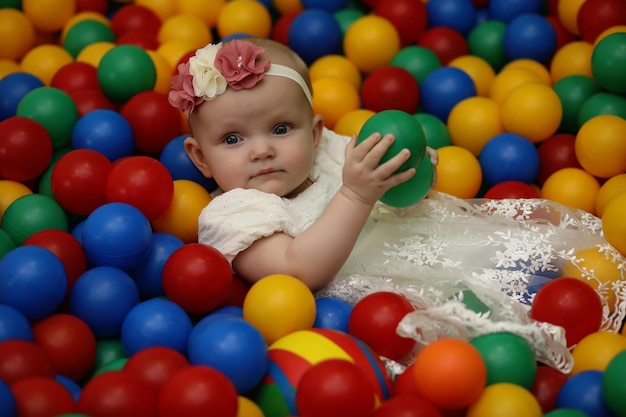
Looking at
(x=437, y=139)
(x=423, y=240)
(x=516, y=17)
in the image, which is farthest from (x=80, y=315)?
(x=516, y=17)

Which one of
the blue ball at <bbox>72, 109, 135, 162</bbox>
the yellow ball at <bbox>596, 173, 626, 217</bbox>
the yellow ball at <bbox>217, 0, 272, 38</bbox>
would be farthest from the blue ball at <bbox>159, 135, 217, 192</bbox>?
the yellow ball at <bbox>596, 173, 626, 217</bbox>

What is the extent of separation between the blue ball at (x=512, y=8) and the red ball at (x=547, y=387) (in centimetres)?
156

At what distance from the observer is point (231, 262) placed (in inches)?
73.0

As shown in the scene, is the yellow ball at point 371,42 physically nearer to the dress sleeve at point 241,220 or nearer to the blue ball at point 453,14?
the blue ball at point 453,14

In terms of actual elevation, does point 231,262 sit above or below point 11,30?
below

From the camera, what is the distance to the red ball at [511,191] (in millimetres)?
2154

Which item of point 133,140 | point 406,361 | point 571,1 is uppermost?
point 571,1

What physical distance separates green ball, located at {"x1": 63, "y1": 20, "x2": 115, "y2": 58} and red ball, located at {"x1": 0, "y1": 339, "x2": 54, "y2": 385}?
1.47m

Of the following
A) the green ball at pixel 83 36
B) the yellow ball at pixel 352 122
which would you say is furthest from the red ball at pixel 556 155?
the green ball at pixel 83 36

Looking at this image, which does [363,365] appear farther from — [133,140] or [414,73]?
[414,73]

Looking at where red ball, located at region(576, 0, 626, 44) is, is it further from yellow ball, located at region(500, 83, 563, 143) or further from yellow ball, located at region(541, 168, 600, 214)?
yellow ball, located at region(541, 168, 600, 214)

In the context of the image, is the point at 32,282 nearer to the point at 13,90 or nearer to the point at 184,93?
the point at 184,93

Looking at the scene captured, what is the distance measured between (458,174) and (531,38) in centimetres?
65

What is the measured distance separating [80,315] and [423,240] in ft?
2.62
